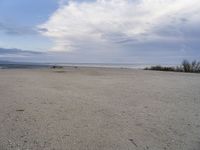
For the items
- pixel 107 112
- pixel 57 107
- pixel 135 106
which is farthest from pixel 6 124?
pixel 135 106

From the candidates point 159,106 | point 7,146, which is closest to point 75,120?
point 7,146

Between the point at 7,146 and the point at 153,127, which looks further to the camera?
the point at 153,127

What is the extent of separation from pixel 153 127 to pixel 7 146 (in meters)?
2.97

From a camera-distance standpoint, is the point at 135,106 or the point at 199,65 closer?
the point at 135,106

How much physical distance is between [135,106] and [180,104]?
159cm

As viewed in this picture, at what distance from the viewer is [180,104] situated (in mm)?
7422

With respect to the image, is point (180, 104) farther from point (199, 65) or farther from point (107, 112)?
point (199, 65)

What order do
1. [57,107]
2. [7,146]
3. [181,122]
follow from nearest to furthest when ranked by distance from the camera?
[7,146], [181,122], [57,107]

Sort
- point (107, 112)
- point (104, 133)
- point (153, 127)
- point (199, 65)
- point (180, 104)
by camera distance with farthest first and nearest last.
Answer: point (199, 65)
point (180, 104)
point (107, 112)
point (153, 127)
point (104, 133)

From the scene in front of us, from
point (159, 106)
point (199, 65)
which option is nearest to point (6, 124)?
point (159, 106)

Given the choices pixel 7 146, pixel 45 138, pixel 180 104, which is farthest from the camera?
pixel 180 104

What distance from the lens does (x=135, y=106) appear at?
701 cm

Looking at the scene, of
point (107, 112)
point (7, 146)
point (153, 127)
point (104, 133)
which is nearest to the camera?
point (7, 146)

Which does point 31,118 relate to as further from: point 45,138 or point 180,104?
point 180,104
